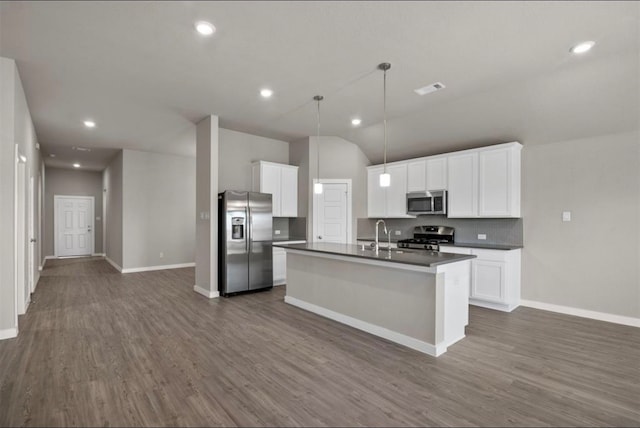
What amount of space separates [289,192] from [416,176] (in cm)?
253

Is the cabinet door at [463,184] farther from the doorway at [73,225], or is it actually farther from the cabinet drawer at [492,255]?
the doorway at [73,225]

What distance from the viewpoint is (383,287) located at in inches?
142

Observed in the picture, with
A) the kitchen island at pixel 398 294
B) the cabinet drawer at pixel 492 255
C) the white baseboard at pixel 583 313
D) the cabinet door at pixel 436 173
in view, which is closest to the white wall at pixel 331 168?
the cabinet door at pixel 436 173

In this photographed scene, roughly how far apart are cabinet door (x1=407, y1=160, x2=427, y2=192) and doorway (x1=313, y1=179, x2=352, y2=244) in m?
1.22

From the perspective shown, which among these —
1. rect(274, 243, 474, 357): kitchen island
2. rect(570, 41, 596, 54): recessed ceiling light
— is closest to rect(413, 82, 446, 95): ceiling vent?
rect(570, 41, 596, 54): recessed ceiling light

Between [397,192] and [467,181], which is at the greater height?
[467,181]

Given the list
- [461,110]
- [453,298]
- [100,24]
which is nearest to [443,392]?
[453,298]

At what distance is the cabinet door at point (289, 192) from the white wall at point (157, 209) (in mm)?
3640

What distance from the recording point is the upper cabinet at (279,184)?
629 cm

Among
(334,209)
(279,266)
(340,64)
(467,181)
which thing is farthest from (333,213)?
(340,64)

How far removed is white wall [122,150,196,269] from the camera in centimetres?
789

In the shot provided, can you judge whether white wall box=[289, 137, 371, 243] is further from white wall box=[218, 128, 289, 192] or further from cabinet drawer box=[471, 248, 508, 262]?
cabinet drawer box=[471, 248, 508, 262]

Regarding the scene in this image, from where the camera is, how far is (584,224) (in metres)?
4.45

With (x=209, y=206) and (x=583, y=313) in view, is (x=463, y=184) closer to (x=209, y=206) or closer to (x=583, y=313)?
(x=583, y=313)
